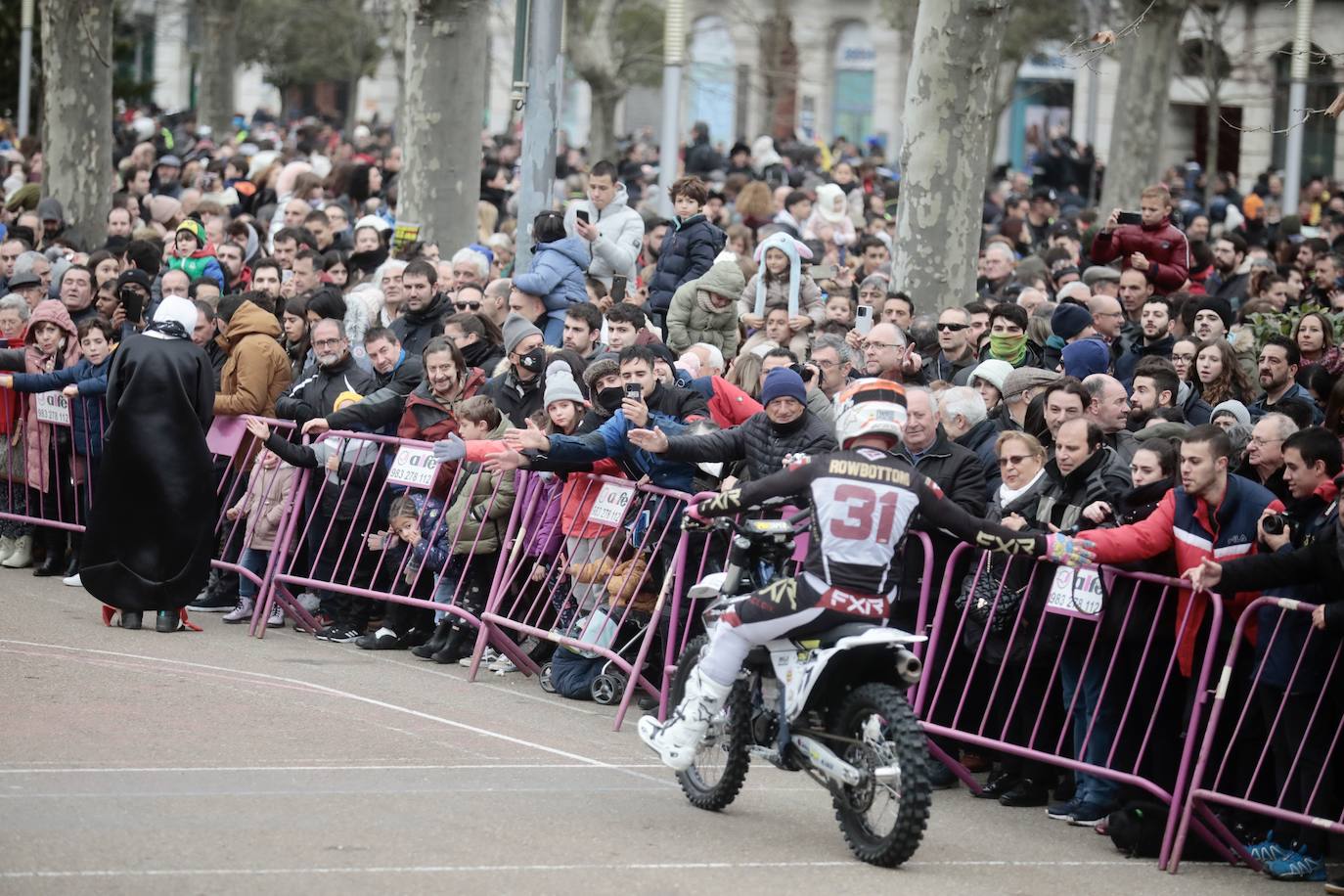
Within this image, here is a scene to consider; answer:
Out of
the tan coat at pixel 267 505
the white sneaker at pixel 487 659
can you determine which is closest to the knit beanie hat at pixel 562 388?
the white sneaker at pixel 487 659

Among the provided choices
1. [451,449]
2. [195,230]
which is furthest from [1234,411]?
[195,230]

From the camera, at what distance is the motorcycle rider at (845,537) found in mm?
7844

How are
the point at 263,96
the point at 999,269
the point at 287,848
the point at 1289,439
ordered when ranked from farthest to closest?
1. the point at 263,96
2. the point at 999,269
3. the point at 1289,439
4. the point at 287,848

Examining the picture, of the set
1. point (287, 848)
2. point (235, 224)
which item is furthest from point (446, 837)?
point (235, 224)

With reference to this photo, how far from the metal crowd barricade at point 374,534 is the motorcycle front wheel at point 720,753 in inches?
106

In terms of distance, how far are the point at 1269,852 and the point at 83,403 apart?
8.24 meters

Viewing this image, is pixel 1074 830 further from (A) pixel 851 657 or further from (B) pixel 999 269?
(B) pixel 999 269

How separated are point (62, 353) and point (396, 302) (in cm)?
227

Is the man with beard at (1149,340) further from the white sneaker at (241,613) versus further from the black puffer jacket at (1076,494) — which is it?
the white sneaker at (241,613)

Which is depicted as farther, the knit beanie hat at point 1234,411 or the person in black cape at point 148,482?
the person in black cape at point 148,482

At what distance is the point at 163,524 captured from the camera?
11.6 m

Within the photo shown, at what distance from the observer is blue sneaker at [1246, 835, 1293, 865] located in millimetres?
8070

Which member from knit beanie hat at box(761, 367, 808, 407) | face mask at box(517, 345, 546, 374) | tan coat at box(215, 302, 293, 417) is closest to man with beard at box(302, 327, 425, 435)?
tan coat at box(215, 302, 293, 417)

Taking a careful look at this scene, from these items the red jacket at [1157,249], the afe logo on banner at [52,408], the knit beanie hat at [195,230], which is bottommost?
the afe logo on banner at [52,408]
